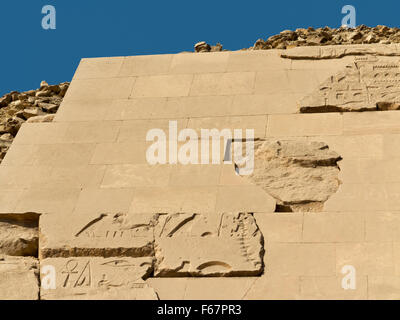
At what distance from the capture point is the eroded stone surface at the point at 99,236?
9.41 m

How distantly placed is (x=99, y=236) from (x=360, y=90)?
12.5ft

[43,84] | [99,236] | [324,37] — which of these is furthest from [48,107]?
[99,236]

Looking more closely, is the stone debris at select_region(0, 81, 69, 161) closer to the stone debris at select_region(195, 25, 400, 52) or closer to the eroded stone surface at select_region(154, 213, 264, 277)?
the stone debris at select_region(195, 25, 400, 52)

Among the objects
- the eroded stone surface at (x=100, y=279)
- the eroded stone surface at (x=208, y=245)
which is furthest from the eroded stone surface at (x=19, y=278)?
the eroded stone surface at (x=208, y=245)

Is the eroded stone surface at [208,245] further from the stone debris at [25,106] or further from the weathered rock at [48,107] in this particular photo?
the weathered rock at [48,107]

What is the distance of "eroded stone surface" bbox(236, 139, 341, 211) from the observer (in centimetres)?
970

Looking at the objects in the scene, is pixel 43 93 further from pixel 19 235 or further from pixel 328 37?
pixel 19 235

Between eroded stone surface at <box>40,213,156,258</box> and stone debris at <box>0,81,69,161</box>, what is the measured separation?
322 cm

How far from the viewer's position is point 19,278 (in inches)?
367

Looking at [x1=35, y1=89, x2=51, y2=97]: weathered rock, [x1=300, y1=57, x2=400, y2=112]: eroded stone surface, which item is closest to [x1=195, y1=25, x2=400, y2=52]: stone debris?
[x1=35, y1=89, x2=51, y2=97]: weathered rock
